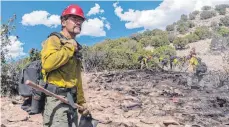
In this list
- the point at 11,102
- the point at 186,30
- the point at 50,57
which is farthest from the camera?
the point at 186,30

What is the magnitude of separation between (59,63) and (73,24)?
45 centimetres

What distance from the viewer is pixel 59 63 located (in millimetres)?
2779

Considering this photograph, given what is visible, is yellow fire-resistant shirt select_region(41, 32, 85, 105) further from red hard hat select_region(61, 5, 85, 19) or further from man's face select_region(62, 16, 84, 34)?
red hard hat select_region(61, 5, 85, 19)

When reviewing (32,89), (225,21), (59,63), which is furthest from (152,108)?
(225,21)

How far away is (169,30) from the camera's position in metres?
58.3

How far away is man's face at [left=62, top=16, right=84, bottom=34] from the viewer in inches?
120

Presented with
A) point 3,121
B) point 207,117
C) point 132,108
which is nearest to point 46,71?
point 3,121

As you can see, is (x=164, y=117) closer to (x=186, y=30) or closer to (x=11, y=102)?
(x=11, y=102)

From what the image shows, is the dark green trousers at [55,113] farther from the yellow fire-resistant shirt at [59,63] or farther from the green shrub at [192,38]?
the green shrub at [192,38]

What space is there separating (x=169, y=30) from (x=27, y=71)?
185 ft

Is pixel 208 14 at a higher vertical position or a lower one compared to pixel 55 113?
higher

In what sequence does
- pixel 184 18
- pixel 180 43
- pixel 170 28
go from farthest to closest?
pixel 184 18
pixel 170 28
pixel 180 43

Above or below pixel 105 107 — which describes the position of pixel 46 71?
above

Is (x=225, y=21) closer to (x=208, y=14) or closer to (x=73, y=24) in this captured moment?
(x=208, y=14)
